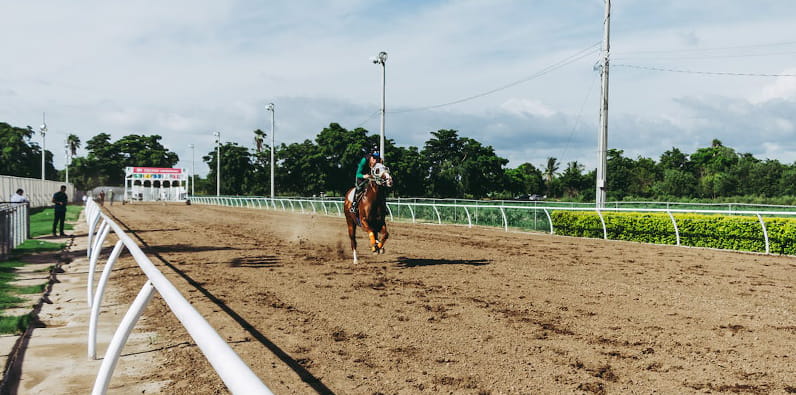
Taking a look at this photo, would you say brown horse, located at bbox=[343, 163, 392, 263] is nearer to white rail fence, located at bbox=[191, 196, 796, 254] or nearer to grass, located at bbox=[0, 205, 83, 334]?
grass, located at bbox=[0, 205, 83, 334]

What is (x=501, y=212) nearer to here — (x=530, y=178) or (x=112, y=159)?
(x=530, y=178)

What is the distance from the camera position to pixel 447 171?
190 feet

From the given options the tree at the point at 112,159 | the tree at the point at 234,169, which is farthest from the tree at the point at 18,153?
the tree at the point at 234,169

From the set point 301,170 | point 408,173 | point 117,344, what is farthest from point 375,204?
point 301,170

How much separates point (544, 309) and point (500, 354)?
1814 mm

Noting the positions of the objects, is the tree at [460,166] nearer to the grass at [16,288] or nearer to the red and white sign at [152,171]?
the red and white sign at [152,171]

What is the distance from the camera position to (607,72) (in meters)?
18.6

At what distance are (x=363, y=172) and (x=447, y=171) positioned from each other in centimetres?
4862

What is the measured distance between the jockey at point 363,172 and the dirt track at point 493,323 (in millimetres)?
1141

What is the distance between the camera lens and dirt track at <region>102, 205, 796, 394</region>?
382 cm

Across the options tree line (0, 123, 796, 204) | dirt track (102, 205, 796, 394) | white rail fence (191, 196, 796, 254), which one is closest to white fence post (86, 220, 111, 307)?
dirt track (102, 205, 796, 394)

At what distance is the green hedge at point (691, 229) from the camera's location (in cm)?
1149

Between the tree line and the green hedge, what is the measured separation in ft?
75.9

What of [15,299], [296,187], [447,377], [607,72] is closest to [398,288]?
[447,377]
